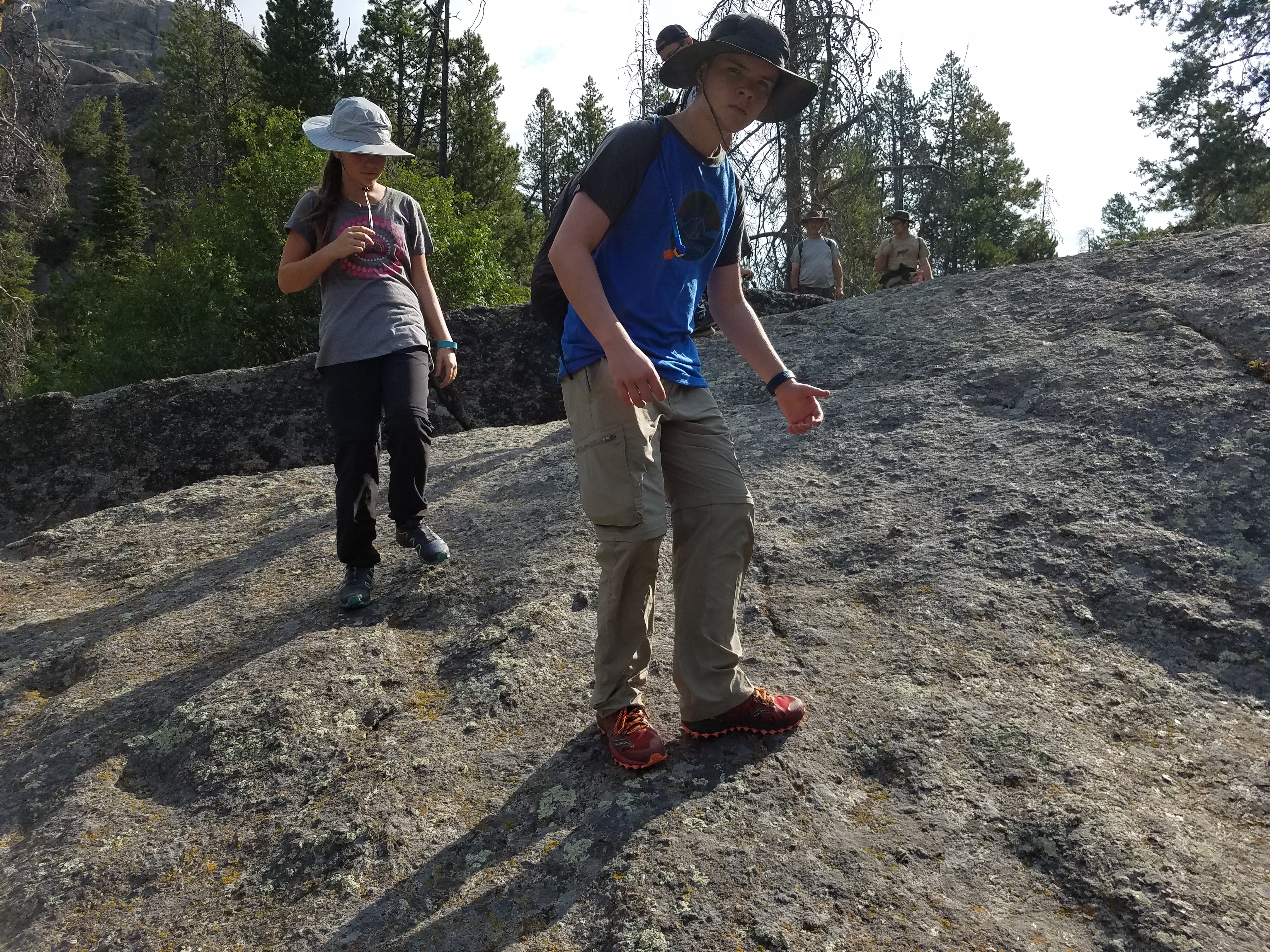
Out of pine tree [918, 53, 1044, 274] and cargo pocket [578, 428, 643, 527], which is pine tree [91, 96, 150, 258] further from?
cargo pocket [578, 428, 643, 527]

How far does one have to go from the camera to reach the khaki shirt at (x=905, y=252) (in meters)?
8.43

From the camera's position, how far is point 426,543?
3.47m

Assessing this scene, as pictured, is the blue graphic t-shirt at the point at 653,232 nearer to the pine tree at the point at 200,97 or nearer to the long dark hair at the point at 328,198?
the long dark hair at the point at 328,198

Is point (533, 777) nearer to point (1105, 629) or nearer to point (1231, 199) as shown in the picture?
point (1105, 629)

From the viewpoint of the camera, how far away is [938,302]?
5.62m

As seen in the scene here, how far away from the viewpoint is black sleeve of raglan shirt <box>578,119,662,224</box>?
217 centimetres

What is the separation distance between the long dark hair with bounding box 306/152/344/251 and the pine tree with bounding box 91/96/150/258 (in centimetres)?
3887

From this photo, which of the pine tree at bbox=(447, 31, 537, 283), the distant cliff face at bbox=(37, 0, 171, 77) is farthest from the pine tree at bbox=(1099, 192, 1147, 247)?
the distant cliff face at bbox=(37, 0, 171, 77)

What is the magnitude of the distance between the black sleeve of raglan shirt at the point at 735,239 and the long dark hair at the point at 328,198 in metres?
1.63

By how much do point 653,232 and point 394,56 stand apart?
32.2m

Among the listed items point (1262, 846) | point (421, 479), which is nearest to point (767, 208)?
point (421, 479)

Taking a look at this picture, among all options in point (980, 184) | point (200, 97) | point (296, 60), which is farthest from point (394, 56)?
Result: point (980, 184)

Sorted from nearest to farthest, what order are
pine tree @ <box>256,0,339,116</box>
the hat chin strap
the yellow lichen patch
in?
the hat chin strap, the yellow lichen patch, pine tree @ <box>256,0,339,116</box>

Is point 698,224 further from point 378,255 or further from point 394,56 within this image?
point 394,56
